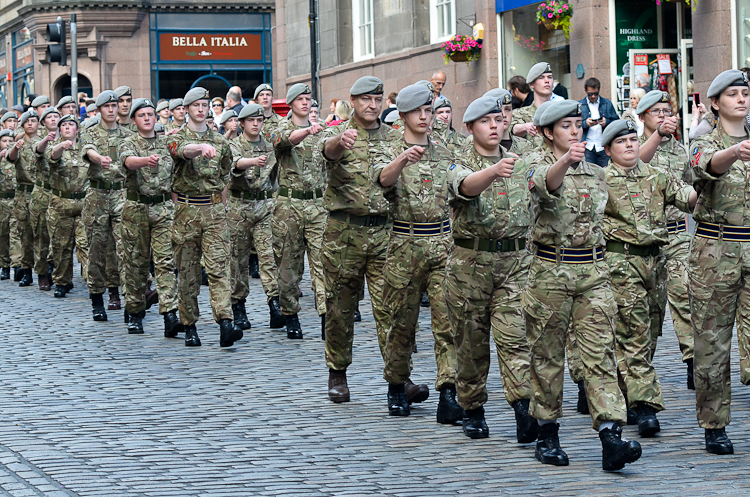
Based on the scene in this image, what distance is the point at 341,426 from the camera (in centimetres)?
817

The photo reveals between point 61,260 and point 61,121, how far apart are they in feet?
6.44

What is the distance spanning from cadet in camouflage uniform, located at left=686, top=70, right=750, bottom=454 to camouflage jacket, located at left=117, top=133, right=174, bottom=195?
642 centimetres

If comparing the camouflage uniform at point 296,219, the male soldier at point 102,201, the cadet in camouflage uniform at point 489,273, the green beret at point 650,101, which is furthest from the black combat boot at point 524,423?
the male soldier at point 102,201

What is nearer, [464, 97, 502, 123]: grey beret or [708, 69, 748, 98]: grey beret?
[708, 69, 748, 98]: grey beret

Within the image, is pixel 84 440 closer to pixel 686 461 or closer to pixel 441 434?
pixel 441 434

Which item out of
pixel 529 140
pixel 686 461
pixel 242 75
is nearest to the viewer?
pixel 686 461

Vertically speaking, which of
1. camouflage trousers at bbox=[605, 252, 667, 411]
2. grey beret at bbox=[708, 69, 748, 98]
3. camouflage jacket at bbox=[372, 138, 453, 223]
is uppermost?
grey beret at bbox=[708, 69, 748, 98]

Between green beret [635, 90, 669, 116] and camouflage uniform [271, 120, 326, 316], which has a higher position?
green beret [635, 90, 669, 116]

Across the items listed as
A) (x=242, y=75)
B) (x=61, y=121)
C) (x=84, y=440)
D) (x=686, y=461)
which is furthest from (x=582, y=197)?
(x=242, y=75)

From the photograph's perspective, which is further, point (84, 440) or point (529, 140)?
point (529, 140)

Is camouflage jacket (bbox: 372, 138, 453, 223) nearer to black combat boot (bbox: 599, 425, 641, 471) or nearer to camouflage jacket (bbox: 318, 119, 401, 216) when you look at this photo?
camouflage jacket (bbox: 318, 119, 401, 216)

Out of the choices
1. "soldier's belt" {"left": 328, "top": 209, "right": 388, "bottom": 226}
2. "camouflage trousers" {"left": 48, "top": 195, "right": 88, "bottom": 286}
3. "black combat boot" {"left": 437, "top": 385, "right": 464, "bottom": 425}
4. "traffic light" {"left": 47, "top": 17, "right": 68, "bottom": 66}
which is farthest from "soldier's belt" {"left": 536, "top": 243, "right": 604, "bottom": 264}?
"traffic light" {"left": 47, "top": 17, "right": 68, "bottom": 66}

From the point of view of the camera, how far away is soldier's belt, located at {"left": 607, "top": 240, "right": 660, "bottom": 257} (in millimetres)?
7941

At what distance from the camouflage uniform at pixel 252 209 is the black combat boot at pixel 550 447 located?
638 cm
